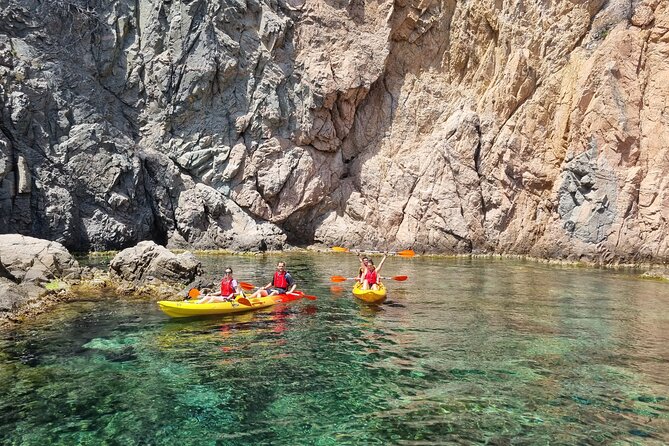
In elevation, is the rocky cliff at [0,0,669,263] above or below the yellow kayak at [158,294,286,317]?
above

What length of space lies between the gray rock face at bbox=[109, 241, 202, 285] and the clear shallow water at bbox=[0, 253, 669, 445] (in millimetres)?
3021

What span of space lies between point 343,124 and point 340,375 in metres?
36.5

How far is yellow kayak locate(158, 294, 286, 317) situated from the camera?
46.8ft

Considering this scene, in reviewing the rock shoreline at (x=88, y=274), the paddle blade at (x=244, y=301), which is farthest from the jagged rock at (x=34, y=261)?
the paddle blade at (x=244, y=301)

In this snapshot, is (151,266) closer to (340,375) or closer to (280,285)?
(280,285)

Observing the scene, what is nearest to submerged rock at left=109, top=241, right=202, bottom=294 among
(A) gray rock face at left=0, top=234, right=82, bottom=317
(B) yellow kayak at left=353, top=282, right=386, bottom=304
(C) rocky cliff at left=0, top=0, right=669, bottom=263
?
(A) gray rock face at left=0, top=234, right=82, bottom=317

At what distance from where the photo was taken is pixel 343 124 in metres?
44.8

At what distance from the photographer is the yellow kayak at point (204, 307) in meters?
14.3

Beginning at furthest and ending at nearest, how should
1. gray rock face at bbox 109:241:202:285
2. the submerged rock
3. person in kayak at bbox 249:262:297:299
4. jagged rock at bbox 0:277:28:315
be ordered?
gray rock face at bbox 109:241:202:285 → the submerged rock → person in kayak at bbox 249:262:297:299 → jagged rock at bbox 0:277:28:315

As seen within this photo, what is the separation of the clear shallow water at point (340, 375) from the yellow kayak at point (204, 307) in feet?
0.93

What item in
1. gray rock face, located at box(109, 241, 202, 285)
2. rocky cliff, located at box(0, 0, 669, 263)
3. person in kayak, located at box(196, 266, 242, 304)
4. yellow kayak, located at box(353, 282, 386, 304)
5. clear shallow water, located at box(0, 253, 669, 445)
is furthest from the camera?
rocky cliff, located at box(0, 0, 669, 263)

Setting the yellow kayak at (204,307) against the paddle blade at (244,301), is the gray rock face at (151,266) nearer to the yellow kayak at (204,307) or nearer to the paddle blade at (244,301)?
the yellow kayak at (204,307)

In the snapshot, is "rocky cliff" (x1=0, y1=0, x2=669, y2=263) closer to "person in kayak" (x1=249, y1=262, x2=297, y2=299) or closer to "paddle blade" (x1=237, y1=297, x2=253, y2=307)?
"person in kayak" (x1=249, y1=262, x2=297, y2=299)

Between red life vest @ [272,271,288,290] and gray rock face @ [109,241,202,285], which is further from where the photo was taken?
gray rock face @ [109,241,202,285]
